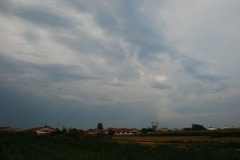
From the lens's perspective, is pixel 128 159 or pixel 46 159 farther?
pixel 128 159

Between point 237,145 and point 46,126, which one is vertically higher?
point 46,126

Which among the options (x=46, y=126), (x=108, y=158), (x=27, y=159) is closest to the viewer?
(x=27, y=159)

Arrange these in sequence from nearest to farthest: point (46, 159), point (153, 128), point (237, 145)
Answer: point (46, 159), point (237, 145), point (153, 128)

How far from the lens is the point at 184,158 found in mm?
31422

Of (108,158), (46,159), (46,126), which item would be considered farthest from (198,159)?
(46,126)

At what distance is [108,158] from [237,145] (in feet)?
97.3

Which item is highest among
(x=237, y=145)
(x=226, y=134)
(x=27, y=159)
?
(x=226, y=134)

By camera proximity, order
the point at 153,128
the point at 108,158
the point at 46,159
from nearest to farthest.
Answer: the point at 46,159 < the point at 108,158 < the point at 153,128

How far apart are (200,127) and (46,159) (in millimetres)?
140731

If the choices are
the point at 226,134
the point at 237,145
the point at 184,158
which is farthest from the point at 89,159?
the point at 226,134

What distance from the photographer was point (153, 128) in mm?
180875

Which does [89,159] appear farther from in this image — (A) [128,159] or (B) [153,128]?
(B) [153,128]

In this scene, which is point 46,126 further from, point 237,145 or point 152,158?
point 152,158

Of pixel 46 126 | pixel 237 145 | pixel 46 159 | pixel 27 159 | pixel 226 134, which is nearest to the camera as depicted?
pixel 27 159
